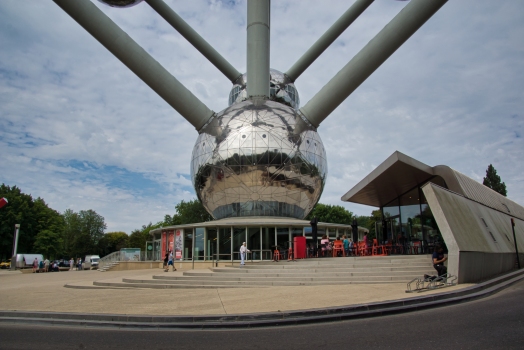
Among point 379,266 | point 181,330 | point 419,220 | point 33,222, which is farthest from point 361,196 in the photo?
point 33,222

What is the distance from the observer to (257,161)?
22.2 m

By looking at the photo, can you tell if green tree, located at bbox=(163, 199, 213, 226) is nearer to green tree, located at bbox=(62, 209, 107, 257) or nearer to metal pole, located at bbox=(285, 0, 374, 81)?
green tree, located at bbox=(62, 209, 107, 257)

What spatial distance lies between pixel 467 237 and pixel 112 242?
A: 297 ft

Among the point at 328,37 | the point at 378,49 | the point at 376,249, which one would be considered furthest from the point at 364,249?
the point at 328,37

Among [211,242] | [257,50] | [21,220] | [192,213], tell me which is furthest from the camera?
[192,213]

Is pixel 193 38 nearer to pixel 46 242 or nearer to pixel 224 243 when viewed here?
pixel 224 243

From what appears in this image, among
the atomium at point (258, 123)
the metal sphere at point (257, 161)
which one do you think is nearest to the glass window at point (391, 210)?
the atomium at point (258, 123)

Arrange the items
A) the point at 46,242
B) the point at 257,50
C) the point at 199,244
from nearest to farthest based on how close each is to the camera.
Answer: the point at 257,50
the point at 199,244
the point at 46,242

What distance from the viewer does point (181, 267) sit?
2589cm

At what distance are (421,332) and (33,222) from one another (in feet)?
199

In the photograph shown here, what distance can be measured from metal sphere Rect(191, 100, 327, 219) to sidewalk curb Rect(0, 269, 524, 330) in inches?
595

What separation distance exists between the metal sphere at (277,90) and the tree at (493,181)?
143 feet

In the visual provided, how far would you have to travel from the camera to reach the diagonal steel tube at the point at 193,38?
27609mm

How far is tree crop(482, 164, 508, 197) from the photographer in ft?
200
